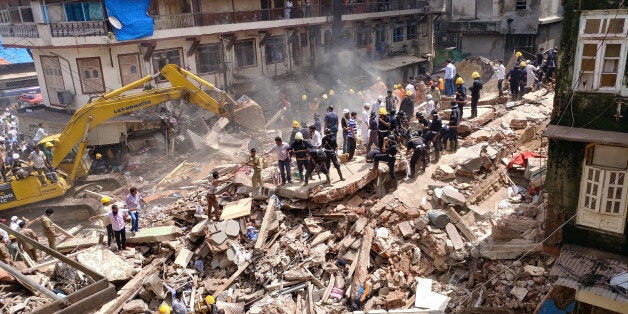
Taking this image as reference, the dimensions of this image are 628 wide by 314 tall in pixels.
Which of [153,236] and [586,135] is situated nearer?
[586,135]

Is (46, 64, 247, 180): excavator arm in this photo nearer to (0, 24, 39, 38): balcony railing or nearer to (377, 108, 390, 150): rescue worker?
(377, 108, 390, 150): rescue worker

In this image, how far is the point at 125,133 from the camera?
22016 mm

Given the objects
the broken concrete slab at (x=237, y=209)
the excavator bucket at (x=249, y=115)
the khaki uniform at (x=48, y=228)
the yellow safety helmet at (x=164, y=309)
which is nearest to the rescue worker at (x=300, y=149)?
the broken concrete slab at (x=237, y=209)

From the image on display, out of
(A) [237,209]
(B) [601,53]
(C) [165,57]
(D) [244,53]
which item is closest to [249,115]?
(C) [165,57]

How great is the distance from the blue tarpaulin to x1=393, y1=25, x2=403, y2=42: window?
2302cm

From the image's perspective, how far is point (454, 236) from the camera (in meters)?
12.8

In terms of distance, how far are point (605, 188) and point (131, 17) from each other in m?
21.7

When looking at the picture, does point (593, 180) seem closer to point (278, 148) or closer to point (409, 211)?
point (409, 211)

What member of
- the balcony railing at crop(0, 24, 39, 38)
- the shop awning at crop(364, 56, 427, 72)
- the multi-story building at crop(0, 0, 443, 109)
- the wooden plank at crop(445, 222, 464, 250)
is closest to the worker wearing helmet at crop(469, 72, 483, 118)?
the wooden plank at crop(445, 222, 464, 250)

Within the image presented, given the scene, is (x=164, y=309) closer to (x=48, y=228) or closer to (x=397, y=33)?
(x=48, y=228)

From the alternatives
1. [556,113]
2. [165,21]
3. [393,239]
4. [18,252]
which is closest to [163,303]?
[18,252]

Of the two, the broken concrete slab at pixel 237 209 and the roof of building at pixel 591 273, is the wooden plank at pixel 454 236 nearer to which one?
the roof of building at pixel 591 273

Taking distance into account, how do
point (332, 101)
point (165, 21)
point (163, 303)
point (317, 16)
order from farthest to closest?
point (317, 16) → point (332, 101) → point (165, 21) → point (163, 303)

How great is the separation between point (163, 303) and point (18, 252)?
4.48 metres
